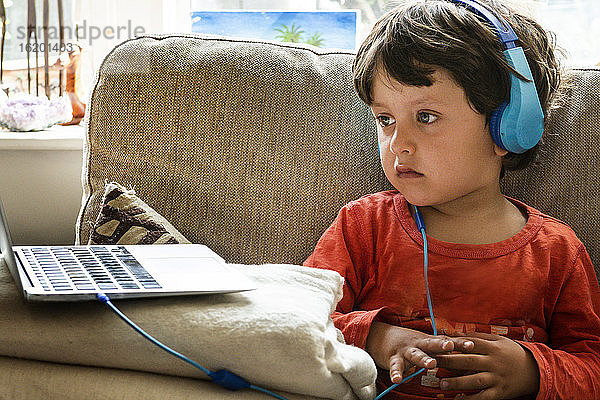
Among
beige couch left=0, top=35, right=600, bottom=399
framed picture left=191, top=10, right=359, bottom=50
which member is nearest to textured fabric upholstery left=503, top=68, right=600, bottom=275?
beige couch left=0, top=35, right=600, bottom=399

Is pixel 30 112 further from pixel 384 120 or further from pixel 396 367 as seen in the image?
pixel 396 367

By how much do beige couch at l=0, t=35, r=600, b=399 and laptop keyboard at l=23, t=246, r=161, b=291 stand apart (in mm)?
319

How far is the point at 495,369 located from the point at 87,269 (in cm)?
56

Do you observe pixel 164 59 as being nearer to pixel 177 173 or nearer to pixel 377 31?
pixel 177 173

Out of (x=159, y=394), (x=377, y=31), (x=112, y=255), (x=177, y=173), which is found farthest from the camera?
(x=177, y=173)

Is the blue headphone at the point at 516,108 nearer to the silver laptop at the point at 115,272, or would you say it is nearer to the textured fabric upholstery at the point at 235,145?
the textured fabric upholstery at the point at 235,145

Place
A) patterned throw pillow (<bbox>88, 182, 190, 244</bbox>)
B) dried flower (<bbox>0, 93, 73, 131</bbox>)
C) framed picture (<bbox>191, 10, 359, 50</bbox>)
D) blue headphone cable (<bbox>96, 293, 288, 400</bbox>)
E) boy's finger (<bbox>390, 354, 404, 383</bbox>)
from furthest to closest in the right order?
framed picture (<bbox>191, 10, 359, 50</bbox>) → dried flower (<bbox>0, 93, 73, 131</bbox>) → patterned throw pillow (<bbox>88, 182, 190, 244</bbox>) → boy's finger (<bbox>390, 354, 404, 383</bbox>) → blue headphone cable (<bbox>96, 293, 288, 400</bbox>)

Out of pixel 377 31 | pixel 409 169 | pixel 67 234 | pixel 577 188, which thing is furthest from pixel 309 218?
pixel 67 234

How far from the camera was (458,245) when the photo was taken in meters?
1.07

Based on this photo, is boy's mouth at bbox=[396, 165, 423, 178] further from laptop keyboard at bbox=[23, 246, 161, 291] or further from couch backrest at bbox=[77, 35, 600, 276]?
laptop keyboard at bbox=[23, 246, 161, 291]

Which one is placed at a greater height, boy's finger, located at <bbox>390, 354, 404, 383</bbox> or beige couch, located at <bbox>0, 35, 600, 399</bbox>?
beige couch, located at <bbox>0, 35, 600, 399</bbox>

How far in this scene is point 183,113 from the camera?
1.24 metres

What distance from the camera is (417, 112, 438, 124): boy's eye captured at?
3.38ft

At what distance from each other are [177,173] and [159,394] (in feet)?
1.94
